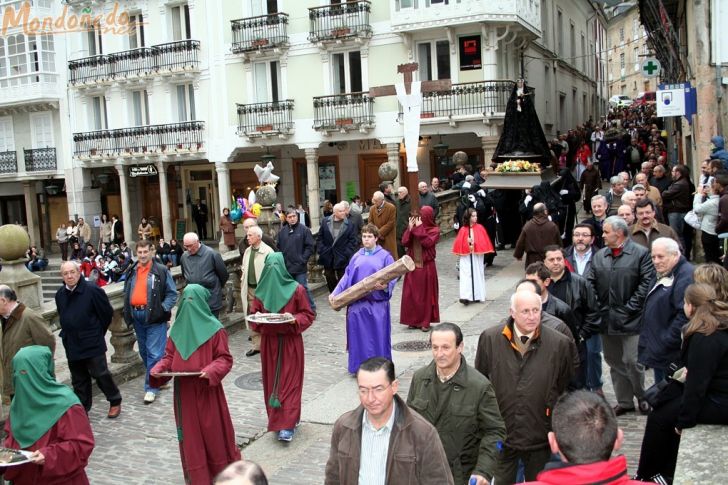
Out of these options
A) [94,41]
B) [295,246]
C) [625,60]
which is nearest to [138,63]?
[94,41]

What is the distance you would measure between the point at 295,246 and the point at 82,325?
186 inches

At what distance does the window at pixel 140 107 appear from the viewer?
34.8m

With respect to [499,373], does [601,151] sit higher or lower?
higher

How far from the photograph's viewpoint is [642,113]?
42.0m

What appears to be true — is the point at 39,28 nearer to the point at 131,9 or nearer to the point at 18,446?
the point at 131,9

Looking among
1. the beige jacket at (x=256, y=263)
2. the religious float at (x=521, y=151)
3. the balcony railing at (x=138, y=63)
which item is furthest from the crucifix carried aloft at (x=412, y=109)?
the balcony railing at (x=138, y=63)

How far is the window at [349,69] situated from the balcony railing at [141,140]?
6828 millimetres

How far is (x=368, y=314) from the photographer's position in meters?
9.16

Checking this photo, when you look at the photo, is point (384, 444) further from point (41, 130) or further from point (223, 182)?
point (41, 130)

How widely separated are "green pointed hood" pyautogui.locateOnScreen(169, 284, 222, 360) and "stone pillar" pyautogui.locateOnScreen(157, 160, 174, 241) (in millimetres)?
28580

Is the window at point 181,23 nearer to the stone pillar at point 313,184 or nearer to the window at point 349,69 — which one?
the window at point 349,69

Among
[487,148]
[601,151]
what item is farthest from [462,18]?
[601,151]

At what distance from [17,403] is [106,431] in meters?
3.52

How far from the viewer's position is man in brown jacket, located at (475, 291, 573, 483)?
515 cm
